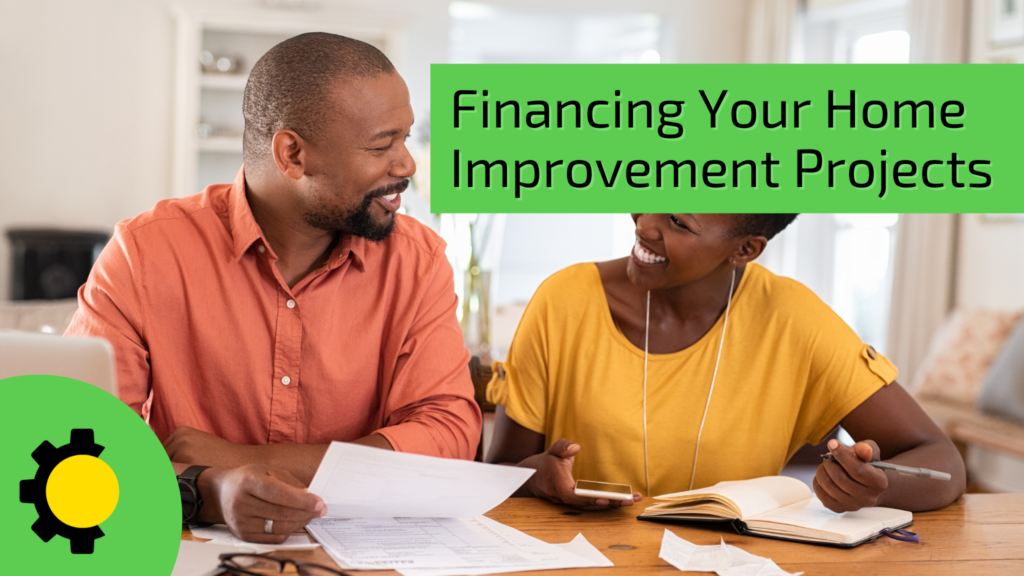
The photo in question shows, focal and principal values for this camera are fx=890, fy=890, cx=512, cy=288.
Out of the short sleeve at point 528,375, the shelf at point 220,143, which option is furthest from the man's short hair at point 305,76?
the shelf at point 220,143

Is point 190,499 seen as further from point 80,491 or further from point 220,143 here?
point 220,143

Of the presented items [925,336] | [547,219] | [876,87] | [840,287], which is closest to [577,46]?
[547,219]

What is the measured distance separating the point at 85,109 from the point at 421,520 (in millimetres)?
5067

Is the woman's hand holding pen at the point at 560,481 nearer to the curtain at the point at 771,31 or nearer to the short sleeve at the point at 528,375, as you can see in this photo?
the short sleeve at the point at 528,375

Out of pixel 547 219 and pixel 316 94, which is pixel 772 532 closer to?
pixel 316 94

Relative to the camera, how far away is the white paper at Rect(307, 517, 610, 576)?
97 cm

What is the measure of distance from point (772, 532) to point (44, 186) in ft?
17.4

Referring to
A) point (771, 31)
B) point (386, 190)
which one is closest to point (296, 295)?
point (386, 190)

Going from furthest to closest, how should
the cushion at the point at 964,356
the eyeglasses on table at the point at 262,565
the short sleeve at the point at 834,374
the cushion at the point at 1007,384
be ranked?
1. the cushion at the point at 964,356
2. the cushion at the point at 1007,384
3. the short sleeve at the point at 834,374
4. the eyeglasses on table at the point at 262,565

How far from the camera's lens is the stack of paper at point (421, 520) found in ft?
3.23

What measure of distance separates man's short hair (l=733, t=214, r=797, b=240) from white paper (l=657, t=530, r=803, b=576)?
597 mm

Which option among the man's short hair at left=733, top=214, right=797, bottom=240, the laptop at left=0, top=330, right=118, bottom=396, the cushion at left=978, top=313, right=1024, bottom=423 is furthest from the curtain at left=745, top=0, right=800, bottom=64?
the laptop at left=0, top=330, right=118, bottom=396

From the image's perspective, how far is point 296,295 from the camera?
4.61 ft

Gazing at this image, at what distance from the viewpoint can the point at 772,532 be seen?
1.15 m
